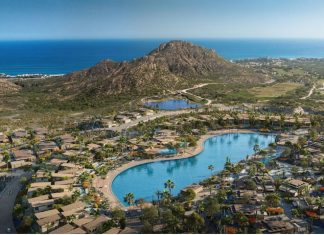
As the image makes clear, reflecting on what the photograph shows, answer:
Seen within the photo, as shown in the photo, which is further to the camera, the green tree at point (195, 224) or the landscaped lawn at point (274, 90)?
the landscaped lawn at point (274, 90)

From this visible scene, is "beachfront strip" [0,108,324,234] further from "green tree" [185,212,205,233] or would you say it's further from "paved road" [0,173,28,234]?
"paved road" [0,173,28,234]

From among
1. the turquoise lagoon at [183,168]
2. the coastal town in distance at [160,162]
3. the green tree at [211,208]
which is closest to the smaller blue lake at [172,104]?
the coastal town in distance at [160,162]

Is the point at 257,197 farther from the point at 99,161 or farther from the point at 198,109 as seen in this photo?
the point at 198,109

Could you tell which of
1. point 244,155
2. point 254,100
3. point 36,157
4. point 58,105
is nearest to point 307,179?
point 244,155

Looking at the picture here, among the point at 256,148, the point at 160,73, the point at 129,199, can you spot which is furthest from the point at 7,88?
the point at 129,199

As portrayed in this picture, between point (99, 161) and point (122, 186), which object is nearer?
point (122, 186)

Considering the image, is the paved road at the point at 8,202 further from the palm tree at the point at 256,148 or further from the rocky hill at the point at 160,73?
the rocky hill at the point at 160,73

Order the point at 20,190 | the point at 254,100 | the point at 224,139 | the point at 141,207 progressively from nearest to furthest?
the point at 141,207
the point at 20,190
the point at 224,139
the point at 254,100
